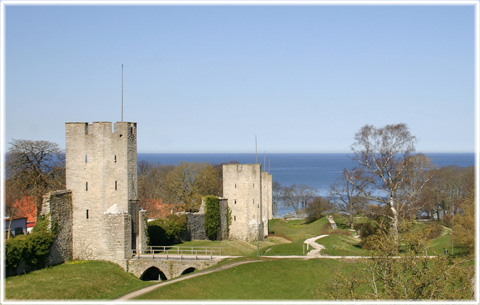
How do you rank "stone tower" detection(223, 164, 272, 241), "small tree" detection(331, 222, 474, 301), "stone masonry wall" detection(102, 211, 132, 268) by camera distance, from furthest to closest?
"stone tower" detection(223, 164, 272, 241), "stone masonry wall" detection(102, 211, 132, 268), "small tree" detection(331, 222, 474, 301)

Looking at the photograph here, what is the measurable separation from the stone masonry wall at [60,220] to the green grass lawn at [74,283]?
735mm

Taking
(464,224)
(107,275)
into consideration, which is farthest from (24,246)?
(464,224)

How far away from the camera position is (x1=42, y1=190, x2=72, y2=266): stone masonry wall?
31652 millimetres

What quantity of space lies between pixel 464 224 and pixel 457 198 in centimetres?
3020

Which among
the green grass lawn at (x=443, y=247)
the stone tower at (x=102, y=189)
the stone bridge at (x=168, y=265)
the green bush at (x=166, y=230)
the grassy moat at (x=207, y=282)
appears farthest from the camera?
the green bush at (x=166, y=230)

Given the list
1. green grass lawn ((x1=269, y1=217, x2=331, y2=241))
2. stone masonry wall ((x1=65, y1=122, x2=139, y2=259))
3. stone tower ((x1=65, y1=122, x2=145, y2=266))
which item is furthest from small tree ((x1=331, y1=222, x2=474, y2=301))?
green grass lawn ((x1=269, y1=217, x2=331, y2=241))

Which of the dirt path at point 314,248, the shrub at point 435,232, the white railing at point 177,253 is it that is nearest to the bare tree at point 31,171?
the white railing at point 177,253

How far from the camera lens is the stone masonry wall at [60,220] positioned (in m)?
31.7

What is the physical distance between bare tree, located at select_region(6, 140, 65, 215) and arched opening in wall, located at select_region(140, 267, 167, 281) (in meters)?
16.3

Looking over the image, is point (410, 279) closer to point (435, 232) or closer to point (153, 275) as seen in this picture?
point (153, 275)

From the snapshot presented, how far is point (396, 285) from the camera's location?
20.0 meters

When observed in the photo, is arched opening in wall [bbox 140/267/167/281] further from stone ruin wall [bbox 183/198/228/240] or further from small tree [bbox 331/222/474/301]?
small tree [bbox 331/222/474/301]

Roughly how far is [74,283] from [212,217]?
20004 mm

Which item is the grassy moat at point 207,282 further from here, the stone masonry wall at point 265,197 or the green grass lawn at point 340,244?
the stone masonry wall at point 265,197
